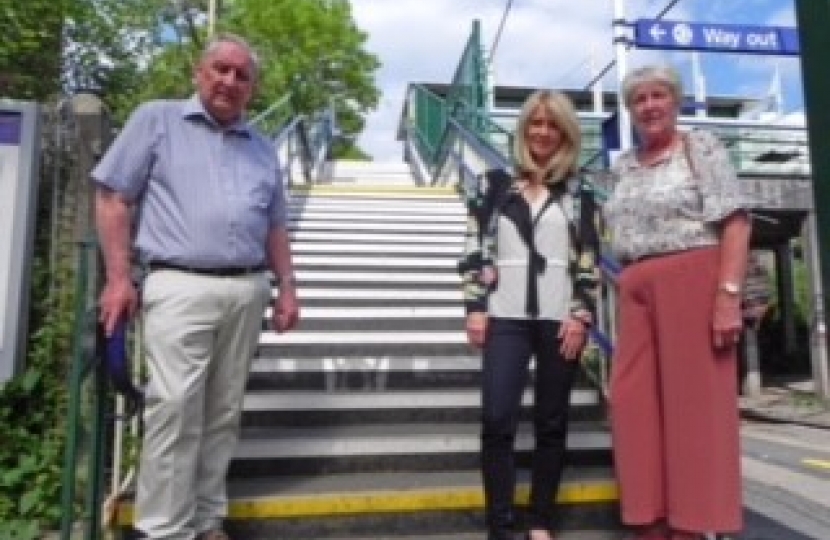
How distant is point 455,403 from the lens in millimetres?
4145

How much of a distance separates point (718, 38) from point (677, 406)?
908cm

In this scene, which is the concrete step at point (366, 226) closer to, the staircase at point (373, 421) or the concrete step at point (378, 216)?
the concrete step at point (378, 216)

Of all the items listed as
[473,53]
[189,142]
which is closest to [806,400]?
[473,53]

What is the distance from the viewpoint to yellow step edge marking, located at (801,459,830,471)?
6293mm

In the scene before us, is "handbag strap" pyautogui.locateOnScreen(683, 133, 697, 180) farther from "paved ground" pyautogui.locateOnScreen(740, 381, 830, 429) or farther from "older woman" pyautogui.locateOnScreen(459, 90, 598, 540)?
"paved ground" pyautogui.locateOnScreen(740, 381, 830, 429)

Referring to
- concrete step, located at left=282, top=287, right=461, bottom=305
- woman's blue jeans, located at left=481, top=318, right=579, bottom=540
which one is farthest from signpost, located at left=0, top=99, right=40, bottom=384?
woman's blue jeans, located at left=481, top=318, right=579, bottom=540

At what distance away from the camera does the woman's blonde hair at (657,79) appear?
9.25ft

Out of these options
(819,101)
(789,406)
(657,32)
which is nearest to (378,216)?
(657,32)

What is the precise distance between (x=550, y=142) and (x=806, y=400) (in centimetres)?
1103

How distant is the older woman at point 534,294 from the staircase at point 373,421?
0.37 m

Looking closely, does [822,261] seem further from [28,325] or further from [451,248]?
[451,248]

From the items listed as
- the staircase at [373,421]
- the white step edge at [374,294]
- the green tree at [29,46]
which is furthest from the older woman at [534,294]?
the green tree at [29,46]

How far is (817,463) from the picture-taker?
6531 mm

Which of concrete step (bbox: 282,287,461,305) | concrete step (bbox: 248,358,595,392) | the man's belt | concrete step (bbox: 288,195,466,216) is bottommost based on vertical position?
concrete step (bbox: 248,358,595,392)
